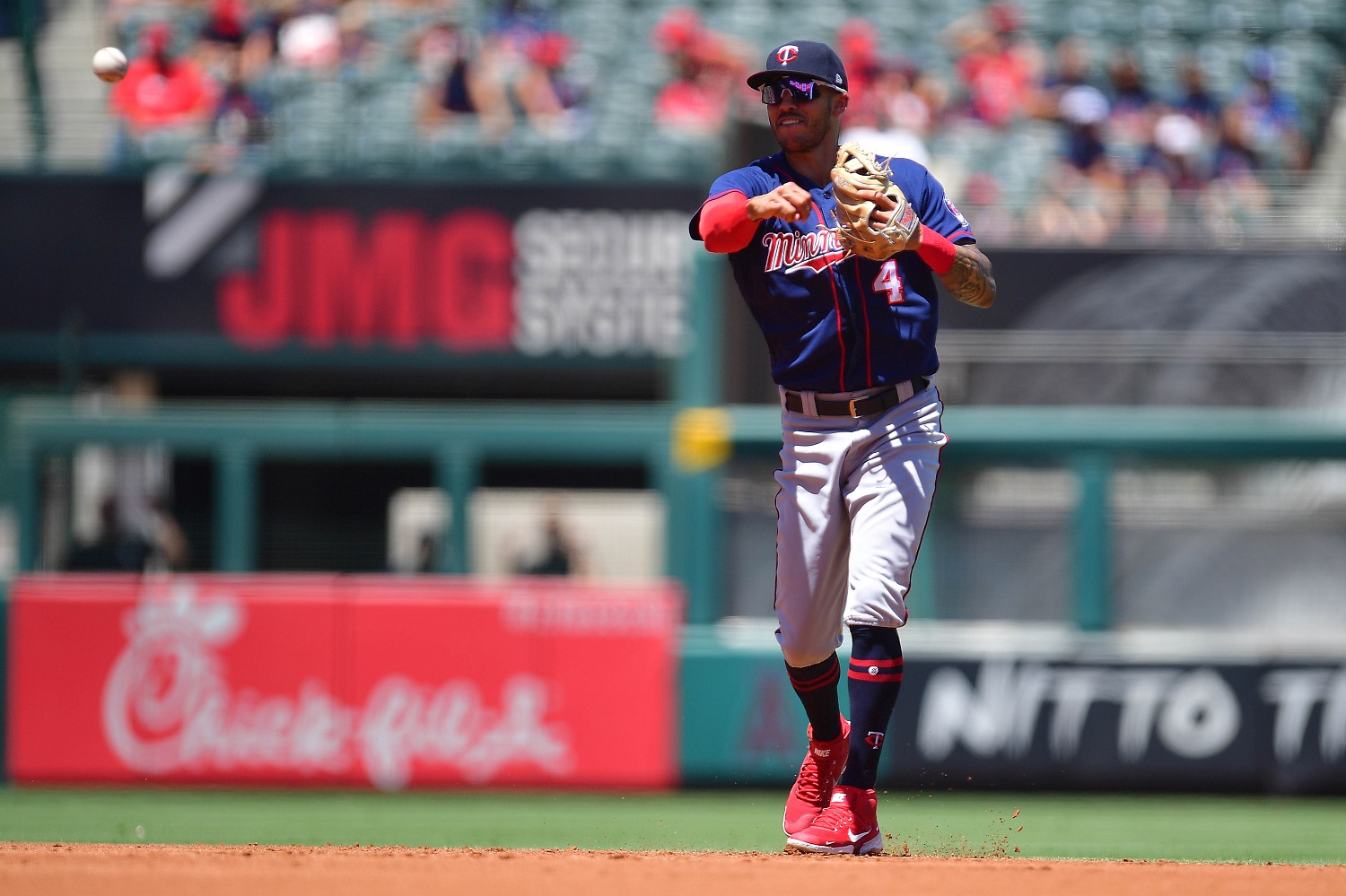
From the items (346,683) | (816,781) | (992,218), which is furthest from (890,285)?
(346,683)

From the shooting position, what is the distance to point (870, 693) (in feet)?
13.5

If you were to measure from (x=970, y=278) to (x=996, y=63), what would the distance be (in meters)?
7.87

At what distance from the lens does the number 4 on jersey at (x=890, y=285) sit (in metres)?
4.20

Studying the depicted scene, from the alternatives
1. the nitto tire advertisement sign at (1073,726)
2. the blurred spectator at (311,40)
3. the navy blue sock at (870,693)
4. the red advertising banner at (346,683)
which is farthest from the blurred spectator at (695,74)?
the navy blue sock at (870,693)

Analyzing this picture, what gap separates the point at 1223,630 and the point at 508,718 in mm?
3689

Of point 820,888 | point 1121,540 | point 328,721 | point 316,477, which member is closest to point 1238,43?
point 1121,540

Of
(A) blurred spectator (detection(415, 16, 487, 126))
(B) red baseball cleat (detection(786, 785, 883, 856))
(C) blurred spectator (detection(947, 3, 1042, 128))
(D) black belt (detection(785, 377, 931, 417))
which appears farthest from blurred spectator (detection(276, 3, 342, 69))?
(B) red baseball cleat (detection(786, 785, 883, 856))

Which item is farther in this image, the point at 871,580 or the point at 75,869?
the point at 871,580

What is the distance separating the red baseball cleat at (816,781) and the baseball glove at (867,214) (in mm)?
1287

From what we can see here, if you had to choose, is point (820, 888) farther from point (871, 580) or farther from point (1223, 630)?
point (1223, 630)

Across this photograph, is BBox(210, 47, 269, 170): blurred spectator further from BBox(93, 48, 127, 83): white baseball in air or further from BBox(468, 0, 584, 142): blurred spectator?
BBox(93, 48, 127, 83): white baseball in air

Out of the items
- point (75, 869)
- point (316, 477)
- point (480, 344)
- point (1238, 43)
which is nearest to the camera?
point (75, 869)

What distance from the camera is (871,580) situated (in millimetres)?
4105

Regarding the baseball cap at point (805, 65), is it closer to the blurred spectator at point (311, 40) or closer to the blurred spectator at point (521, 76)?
the blurred spectator at point (521, 76)
